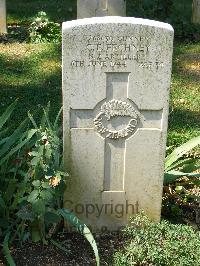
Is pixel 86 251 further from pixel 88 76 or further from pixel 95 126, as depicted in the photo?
pixel 88 76

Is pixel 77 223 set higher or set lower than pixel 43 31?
lower

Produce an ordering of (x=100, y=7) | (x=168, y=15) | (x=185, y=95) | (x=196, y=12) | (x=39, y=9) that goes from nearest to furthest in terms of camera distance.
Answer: (x=185, y=95)
(x=100, y=7)
(x=168, y=15)
(x=196, y=12)
(x=39, y=9)

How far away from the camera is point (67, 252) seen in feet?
10.7

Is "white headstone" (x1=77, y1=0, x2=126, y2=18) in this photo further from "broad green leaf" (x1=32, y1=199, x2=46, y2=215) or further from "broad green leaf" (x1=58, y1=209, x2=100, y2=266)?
"broad green leaf" (x1=32, y1=199, x2=46, y2=215)

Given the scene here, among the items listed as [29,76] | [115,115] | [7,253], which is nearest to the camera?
[7,253]

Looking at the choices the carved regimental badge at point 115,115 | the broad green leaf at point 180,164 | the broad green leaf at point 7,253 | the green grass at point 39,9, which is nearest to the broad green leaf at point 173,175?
the broad green leaf at point 180,164

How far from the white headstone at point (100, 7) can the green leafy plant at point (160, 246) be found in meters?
4.83

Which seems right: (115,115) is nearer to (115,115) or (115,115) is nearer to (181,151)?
(115,115)

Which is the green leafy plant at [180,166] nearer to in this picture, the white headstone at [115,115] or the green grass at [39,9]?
the white headstone at [115,115]

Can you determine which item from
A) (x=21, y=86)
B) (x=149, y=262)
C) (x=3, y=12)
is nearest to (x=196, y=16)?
(x=3, y=12)

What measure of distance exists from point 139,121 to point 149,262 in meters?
0.81

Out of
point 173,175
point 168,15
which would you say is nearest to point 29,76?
point 168,15

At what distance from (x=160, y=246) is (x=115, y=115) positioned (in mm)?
794

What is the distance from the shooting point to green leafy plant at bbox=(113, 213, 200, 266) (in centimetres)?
305
